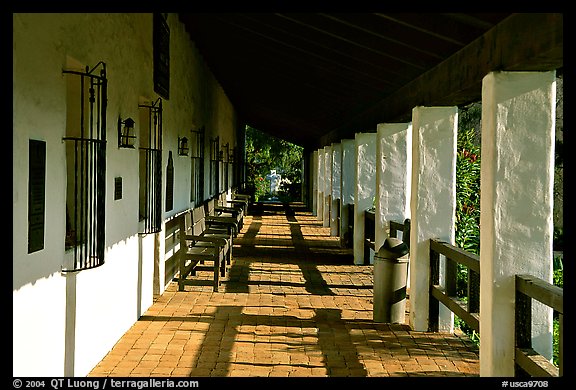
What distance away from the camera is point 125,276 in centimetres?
768

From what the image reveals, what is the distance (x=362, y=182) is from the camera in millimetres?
13906

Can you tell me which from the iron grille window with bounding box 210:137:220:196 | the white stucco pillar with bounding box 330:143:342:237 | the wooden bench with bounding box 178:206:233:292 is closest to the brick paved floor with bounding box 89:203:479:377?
the wooden bench with bounding box 178:206:233:292

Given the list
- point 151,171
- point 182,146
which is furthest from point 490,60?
point 182,146

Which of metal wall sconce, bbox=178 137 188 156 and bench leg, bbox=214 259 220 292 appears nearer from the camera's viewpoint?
bench leg, bbox=214 259 220 292

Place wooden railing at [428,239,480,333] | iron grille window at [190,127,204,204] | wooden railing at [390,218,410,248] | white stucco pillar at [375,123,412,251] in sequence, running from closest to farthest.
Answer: wooden railing at [428,239,480,333] < wooden railing at [390,218,410,248] < white stucco pillar at [375,123,412,251] < iron grille window at [190,127,204,204]

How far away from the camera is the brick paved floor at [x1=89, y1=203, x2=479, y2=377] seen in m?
6.40

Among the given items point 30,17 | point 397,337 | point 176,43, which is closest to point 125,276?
point 397,337

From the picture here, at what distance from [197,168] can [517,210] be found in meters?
9.38

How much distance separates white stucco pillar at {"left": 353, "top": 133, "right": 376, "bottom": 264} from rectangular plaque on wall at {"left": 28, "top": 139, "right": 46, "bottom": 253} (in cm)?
947

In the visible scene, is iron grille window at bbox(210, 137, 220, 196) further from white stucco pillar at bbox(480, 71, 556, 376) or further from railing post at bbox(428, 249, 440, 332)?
white stucco pillar at bbox(480, 71, 556, 376)

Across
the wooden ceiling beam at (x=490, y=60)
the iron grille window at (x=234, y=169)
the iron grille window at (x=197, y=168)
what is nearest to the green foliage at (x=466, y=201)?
the wooden ceiling beam at (x=490, y=60)

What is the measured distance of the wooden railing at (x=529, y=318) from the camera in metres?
4.77

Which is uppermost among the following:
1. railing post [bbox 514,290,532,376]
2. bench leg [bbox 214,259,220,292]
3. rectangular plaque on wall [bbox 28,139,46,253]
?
rectangular plaque on wall [bbox 28,139,46,253]

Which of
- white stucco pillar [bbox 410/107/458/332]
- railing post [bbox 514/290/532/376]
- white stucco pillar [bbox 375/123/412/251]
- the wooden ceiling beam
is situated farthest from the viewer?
white stucco pillar [bbox 375/123/412/251]
